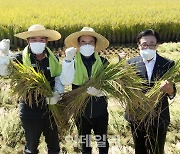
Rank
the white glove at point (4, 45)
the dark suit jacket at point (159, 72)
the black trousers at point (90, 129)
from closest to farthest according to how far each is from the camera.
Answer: the white glove at point (4, 45), the dark suit jacket at point (159, 72), the black trousers at point (90, 129)

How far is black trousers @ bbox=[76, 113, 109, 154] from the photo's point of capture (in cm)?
262

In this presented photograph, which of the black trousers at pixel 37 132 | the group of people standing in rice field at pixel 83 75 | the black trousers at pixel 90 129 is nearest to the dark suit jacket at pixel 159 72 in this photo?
the group of people standing in rice field at pixel 83 75

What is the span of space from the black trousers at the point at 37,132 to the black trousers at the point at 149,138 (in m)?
0.65

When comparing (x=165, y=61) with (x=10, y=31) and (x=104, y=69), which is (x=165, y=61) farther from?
(x=10, y=31)

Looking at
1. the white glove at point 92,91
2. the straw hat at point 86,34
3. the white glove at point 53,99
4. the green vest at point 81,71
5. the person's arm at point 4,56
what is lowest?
the white glove at point 53,99

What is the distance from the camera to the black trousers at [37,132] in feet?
8.30

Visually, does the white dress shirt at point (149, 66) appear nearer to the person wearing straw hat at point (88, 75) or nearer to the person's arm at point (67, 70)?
the person wearing straw hat at point (88, 75)

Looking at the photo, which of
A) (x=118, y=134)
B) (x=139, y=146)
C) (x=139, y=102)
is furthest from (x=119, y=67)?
(x=118, y=134)

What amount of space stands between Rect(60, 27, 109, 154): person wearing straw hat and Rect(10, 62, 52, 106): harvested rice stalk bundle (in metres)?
0.15

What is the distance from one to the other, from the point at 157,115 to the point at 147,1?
13261 millimetres

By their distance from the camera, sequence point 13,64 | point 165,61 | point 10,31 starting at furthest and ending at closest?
point 10,31, point 165,61, point 13,64

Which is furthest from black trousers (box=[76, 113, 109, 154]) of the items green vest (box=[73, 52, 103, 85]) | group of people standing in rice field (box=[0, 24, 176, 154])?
green vest (box=[73, 52, 103, 85])

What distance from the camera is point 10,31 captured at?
8766 mm

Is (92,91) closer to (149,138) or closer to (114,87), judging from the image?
(114,87)
